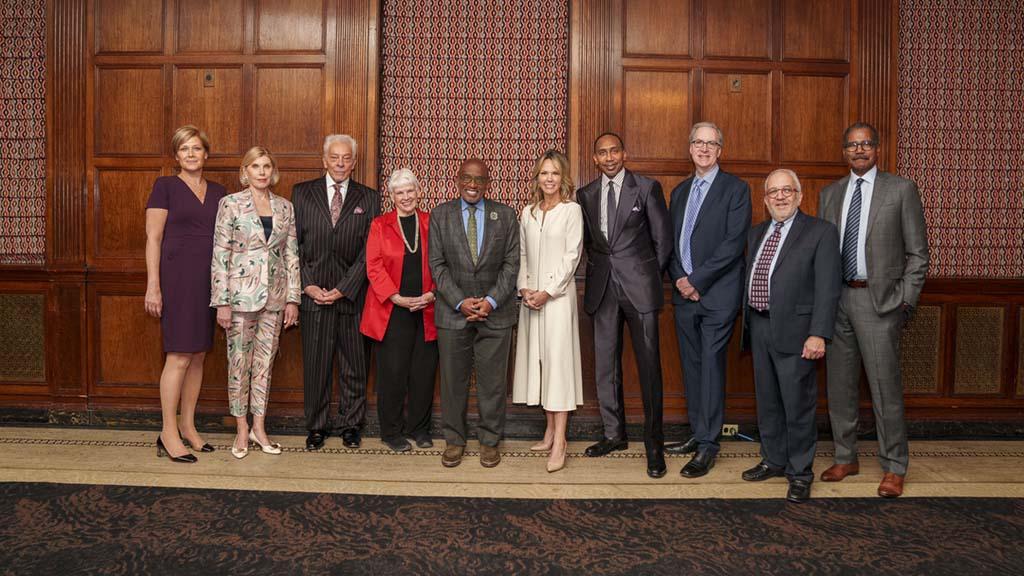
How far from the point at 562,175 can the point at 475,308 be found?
0.90 m

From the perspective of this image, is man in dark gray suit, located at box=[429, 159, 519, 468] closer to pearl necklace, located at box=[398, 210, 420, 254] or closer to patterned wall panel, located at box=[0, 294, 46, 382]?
pearl necklace, located at box=[398, 210, 420, 254]

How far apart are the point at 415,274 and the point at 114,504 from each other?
74.5 inches

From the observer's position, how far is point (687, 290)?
386 centimetres

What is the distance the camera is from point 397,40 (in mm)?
4734

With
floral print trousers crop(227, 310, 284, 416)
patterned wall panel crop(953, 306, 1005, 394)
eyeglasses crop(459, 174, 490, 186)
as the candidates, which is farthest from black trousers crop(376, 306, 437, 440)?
patterned wall panel crop(953, 306, 1005, 394)

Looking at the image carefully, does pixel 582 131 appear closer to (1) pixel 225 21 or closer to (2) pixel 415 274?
(2) pixel 415 274

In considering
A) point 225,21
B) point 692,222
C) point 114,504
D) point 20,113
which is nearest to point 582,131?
point 692,222

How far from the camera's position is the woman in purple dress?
3.87 meters

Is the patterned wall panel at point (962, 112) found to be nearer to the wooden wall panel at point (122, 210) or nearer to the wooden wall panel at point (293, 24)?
the wooden wall panel at point (293, 24)

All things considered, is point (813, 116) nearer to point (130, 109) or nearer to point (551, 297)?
point (551, 297)

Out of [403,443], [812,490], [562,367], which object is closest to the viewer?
[812,490]

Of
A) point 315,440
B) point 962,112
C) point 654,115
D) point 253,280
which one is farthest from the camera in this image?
point 962,112

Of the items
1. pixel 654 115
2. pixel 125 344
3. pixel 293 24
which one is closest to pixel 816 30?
pixel 654 115

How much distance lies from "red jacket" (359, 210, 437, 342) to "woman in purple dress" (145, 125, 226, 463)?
0.93m
